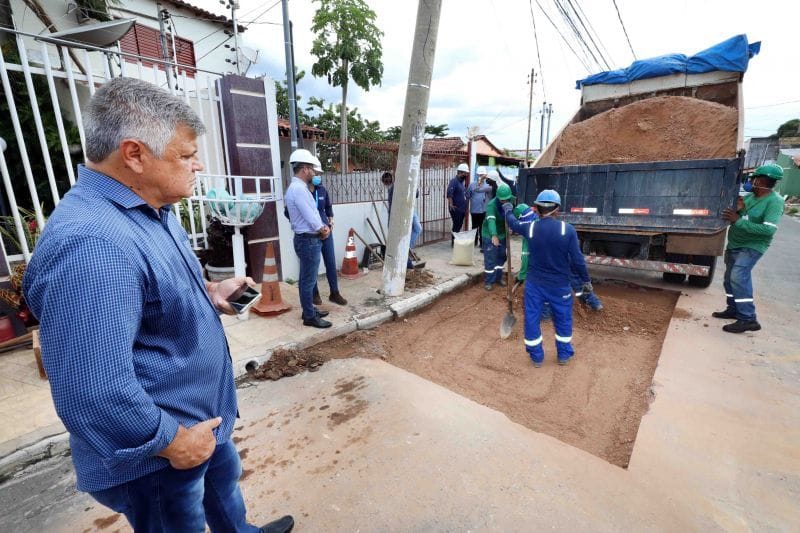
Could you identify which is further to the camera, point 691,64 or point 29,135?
point 691,64

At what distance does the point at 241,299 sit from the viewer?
5.49 feet

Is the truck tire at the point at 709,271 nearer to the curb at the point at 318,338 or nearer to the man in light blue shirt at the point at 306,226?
the curb at the point at 318,338

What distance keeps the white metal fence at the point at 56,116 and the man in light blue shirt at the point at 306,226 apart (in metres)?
1.04

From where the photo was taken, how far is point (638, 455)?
2432 millimetres

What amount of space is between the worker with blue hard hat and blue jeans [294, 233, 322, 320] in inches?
90.3

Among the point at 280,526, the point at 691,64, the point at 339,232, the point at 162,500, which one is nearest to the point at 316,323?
the point at 280,526

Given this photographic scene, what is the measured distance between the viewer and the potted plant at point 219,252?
15.1 ft

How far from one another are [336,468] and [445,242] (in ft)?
24.7

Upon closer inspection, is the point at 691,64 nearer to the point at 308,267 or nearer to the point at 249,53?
the point at 308,267

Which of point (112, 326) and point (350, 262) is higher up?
point (112, 326)

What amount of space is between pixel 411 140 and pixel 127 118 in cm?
405

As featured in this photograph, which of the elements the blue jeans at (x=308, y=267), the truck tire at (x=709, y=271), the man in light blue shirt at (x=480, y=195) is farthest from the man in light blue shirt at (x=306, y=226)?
the truck tire at (x=709, y=271)

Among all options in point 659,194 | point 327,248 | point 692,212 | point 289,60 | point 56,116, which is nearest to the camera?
point 56,116

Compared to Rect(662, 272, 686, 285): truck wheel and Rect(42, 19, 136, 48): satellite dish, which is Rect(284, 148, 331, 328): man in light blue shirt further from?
Rect(662, 272, 686, 285): truck wheel
